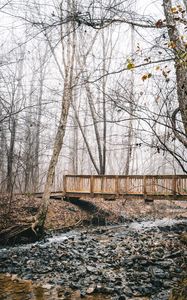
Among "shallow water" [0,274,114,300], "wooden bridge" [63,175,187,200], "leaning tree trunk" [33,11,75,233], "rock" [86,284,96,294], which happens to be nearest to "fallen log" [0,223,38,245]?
"leaning tree trunk" [33,11,75,233]

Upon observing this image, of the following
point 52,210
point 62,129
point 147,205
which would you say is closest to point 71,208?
point 52,210

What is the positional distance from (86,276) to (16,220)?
172 inches

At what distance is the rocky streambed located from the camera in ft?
16.6

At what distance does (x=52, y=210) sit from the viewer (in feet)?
45.0

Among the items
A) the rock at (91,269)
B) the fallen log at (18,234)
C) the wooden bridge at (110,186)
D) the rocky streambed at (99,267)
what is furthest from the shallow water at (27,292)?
the wooden bridge at (110,186)

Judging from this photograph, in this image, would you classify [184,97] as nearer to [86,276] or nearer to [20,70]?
[86,276]

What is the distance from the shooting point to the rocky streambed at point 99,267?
5066 millimetres

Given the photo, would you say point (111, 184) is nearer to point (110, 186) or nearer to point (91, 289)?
point (110, 186)

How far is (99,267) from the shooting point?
658 centimetres

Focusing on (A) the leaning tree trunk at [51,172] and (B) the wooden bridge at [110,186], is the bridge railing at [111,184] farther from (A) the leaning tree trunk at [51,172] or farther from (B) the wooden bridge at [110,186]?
(A) the leaning tree trunk at [51,172]

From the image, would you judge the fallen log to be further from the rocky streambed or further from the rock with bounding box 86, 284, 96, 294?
the rock with bounding box 86, 284, 96, 294

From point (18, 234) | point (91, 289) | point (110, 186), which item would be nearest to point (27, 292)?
point (91, 289)

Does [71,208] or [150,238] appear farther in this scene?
[71,208]

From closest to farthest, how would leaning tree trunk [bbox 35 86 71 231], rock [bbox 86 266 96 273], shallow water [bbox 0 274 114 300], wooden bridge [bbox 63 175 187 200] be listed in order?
shallow water [bbox 0 274 114 300] < rock [bbox 86 266 96 273] < leaning tree trunk [bbox 35 86 71 231] < wooden bridge [bbox 63 175 187 200]
